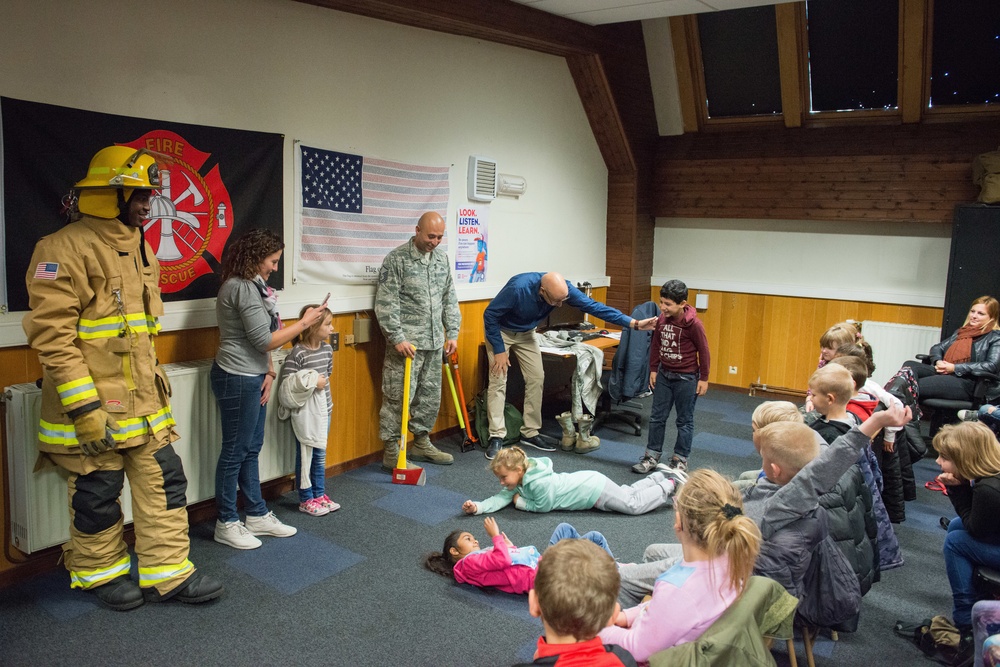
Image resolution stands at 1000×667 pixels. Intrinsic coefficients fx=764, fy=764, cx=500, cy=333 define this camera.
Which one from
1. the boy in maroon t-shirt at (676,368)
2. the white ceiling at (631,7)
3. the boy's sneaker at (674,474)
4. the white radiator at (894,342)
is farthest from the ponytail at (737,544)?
the white radiator at (894,342)

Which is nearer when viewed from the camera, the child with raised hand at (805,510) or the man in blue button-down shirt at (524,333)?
the child with raised hand at (805,510)

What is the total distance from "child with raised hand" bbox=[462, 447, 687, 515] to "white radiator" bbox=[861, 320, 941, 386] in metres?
3.40

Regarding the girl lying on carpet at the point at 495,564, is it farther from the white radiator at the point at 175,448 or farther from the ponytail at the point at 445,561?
the white radiator at the point at 175,448

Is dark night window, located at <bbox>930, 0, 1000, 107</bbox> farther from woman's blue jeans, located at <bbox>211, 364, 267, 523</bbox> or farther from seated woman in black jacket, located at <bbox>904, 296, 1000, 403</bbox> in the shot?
woman's blue jeans, located at <bbox>211, 364, 267, 523</bbox>

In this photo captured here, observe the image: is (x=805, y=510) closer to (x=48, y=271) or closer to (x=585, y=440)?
(x=48, y=271)

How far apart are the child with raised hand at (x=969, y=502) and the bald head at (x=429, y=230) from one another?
2977 millimetres

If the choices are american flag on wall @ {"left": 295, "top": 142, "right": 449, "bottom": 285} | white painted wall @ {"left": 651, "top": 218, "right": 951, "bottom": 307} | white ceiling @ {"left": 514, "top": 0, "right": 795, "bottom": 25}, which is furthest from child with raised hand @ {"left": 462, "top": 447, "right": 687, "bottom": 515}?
white painted wall @ {"left": 651, "top": 218, "right": 951, "bottom": 307}

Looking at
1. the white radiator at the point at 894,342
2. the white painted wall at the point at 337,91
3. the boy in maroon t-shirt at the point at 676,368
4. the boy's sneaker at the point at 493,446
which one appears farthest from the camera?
the white radiator at the point at 894,342

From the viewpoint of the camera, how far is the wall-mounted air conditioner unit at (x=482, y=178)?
554 centimetres

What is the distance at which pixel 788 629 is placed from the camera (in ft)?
6.98

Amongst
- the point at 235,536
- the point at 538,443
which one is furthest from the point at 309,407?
the point at 538,443

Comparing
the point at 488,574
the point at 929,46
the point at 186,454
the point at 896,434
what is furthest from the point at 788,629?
the point at 929,46

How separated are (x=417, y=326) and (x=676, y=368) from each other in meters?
1.66

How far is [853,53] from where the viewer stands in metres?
6.41
